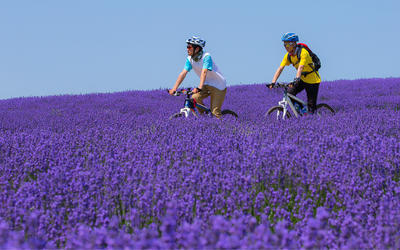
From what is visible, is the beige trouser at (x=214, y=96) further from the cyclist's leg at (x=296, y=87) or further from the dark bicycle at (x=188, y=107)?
the cyclist's leg at (x=296, y=87)

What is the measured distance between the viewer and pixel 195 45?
617cm

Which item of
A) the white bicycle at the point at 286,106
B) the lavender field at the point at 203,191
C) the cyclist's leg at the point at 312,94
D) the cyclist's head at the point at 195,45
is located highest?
the cyclist's head at the point at 195,45

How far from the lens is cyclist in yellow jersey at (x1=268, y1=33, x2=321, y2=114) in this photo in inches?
256

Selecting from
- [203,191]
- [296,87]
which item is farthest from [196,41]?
[203,191]

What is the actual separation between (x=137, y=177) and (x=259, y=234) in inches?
66.0

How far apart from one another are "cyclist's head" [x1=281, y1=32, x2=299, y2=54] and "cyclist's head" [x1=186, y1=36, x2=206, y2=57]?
1.41m

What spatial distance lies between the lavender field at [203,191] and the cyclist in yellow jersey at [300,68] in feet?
4.84

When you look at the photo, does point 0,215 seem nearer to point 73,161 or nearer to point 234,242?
point 73,161

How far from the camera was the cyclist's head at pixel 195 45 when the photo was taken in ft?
20.0

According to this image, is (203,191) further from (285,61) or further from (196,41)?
(285,61)

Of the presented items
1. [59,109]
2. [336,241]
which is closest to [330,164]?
[336,241]

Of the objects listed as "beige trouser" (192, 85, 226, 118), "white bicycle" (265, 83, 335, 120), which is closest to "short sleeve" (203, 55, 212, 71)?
"beige trouser" (192, 85, 226, 118)

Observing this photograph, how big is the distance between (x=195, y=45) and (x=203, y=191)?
13.0 feet

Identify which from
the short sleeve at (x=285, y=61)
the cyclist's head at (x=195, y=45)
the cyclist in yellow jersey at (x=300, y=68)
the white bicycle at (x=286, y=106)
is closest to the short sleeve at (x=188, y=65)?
the cyclist's head at (x=195, y=45)
